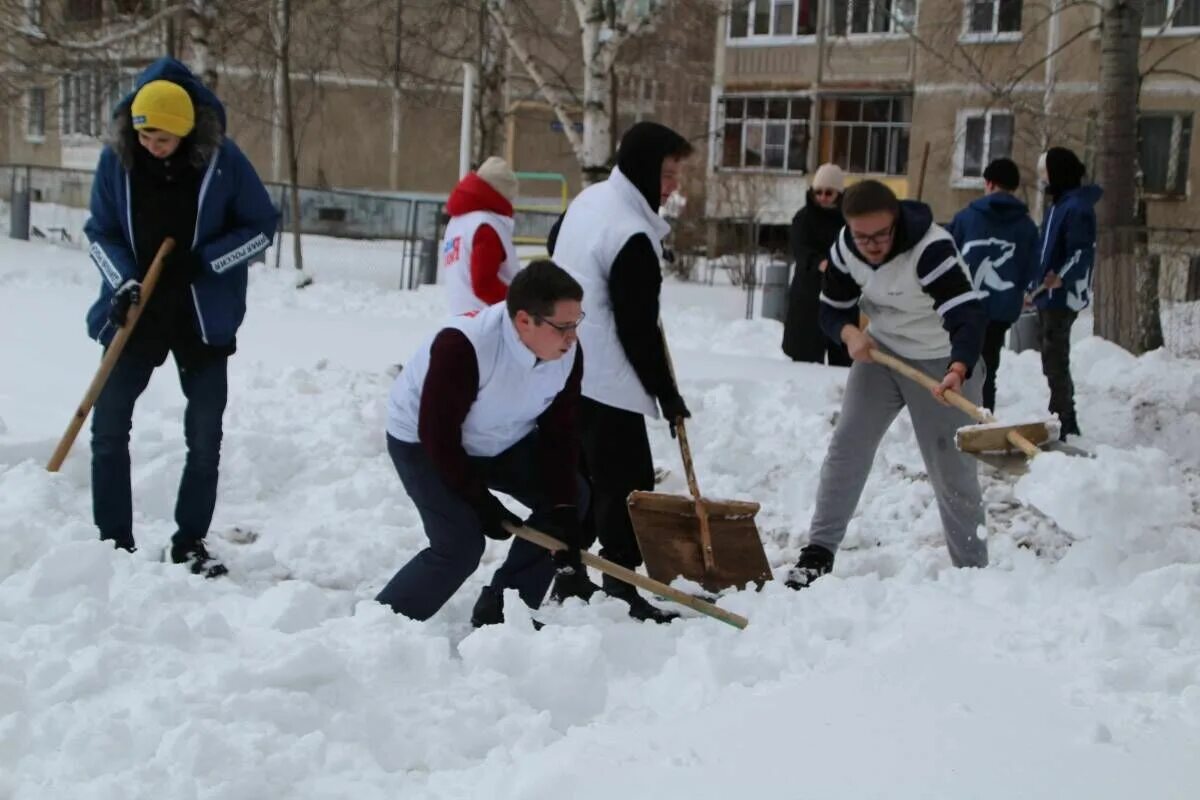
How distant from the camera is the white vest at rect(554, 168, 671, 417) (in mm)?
4637

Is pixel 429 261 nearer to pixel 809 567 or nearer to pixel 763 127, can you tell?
pixel 809 567

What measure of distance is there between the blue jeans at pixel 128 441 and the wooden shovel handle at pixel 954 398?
2.37 metres

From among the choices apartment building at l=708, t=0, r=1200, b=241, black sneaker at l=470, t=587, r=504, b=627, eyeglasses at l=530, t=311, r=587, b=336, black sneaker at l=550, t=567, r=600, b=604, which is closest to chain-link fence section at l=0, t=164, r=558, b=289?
apartment building at l=708, t=0, r=1200, b=241

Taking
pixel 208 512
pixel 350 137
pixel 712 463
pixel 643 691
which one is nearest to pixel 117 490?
pixel 208 512

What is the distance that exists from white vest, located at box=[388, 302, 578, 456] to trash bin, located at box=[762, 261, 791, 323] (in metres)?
9.24

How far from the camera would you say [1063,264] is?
748 cm

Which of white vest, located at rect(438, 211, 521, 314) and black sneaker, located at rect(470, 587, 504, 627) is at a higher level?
white vest, located at rect(438, 211, 521, 314)

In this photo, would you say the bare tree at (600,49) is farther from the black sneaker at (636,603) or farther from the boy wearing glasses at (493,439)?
the boy wearing glasses at (493,439)

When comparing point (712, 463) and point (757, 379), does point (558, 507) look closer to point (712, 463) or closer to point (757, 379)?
point (712, 463)

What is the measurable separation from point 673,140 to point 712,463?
2609 mm

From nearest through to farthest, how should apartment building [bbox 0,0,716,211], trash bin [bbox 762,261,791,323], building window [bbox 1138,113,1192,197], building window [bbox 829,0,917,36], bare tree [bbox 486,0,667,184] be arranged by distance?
trash bin [bbox 762,261,791,323]
bare tree [bbox 486,0,667,184]
building window [bbox 1138,113,1192,197]
building window [bbox 829,0,917,36]
apartment building [bbox 0,0,716,211]

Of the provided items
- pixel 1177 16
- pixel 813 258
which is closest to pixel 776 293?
pixel 813 258

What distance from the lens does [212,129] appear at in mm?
4770

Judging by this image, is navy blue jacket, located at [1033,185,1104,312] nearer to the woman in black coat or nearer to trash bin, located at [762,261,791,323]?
the woman in black coat
